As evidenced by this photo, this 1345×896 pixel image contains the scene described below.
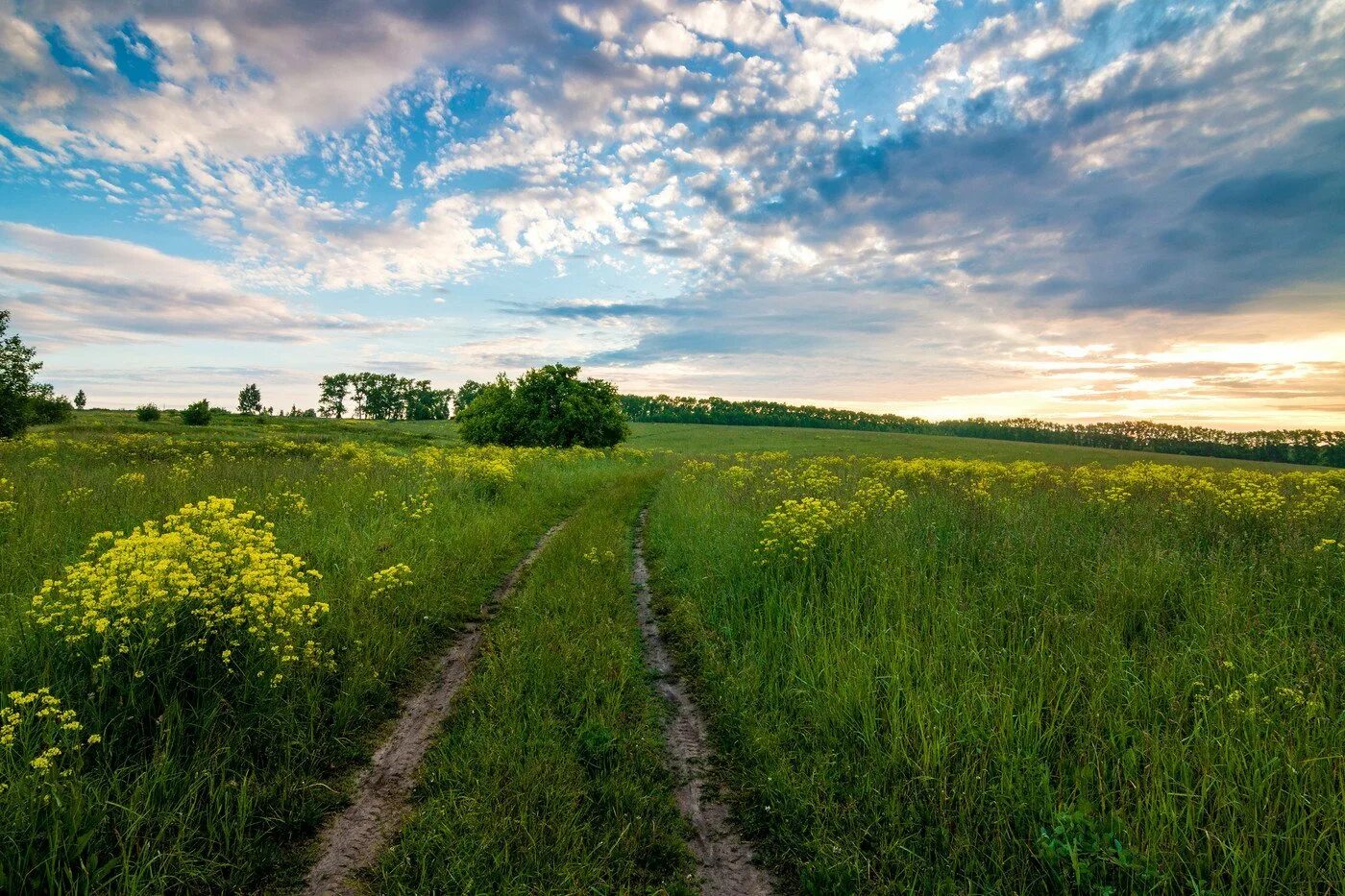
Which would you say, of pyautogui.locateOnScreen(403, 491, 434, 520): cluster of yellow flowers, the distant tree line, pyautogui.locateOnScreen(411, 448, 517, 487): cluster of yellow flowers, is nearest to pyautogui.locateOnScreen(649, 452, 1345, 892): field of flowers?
pyautogui.locateOnScreen(403, 491, 434, 520): cluster of yellow flowers

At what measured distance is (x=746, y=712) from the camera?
4.99 metres

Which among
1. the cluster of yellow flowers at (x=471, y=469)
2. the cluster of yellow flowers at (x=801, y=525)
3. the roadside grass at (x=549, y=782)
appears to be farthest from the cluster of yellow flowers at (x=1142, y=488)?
the roadside grass at (x=549, y=782)

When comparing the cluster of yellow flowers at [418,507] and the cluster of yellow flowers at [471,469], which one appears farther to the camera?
the cluster of yellow flowers at [471,469]

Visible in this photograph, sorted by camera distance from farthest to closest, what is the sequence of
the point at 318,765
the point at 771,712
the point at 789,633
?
1. the point at 789,633
2. the point at 771,712
3. the point at 318,765

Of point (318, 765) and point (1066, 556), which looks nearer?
point (318, 765)

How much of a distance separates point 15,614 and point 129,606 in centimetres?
224

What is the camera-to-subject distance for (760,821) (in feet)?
12.6

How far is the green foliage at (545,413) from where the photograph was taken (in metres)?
40.9

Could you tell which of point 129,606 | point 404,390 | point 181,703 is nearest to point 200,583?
point 129,606

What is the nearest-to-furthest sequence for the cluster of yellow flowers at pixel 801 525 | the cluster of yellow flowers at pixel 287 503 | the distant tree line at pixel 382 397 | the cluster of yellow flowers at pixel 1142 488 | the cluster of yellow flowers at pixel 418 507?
the cluster of yellow flowers at pixel 801 525, the cluster of yellow flowers at pixel 1142 488, the cluster of yellow flowers at pixel 287 503, the cluster of yellow flowers at pixel 418 507, the distant tree line at pixel 382 397

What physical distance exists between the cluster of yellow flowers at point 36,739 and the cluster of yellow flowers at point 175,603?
454mm

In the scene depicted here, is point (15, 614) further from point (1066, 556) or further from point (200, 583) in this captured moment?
point (1066, 556)

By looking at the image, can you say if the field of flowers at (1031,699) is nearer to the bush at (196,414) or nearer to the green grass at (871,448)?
the green grass at (871,448)

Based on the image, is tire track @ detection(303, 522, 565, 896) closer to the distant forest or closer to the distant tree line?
the distant forest
